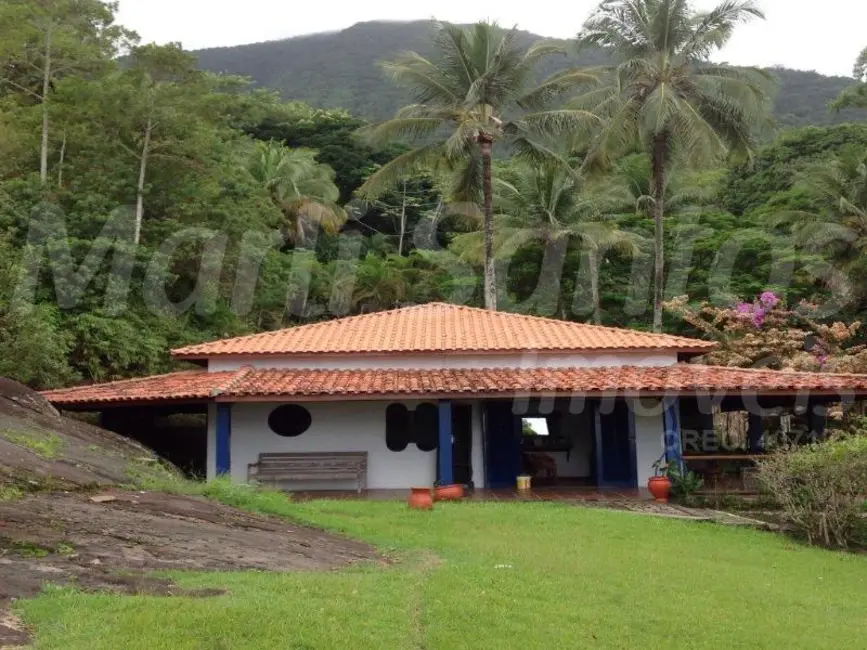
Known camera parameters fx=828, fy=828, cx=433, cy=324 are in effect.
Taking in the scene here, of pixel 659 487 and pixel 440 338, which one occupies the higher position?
pixel 440 338

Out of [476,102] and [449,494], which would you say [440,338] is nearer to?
[449,494]

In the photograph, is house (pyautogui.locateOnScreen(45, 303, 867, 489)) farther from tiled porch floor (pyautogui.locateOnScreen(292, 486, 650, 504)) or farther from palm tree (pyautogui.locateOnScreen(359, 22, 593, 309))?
palm tree (pyautogui.locateOnScreen(359, 22, 593, 309))

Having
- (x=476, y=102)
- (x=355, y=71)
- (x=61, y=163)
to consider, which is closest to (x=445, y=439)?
(x=476, y=102)

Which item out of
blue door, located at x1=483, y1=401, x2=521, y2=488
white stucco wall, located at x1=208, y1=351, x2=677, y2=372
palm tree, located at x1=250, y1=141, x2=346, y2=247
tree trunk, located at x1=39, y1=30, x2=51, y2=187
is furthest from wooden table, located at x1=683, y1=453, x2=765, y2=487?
palm tree, located at x1=250, y1=141, x2=346, y2=247

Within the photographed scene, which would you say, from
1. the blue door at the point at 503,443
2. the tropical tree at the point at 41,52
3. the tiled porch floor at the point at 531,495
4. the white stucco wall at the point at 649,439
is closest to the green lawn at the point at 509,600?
the tiled porch floor at the point at 531,495

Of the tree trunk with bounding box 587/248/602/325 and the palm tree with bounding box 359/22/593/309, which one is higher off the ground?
the palm tree with bounding box 359/22/593/309

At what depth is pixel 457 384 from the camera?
14656 millimetres

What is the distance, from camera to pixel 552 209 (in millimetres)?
28266

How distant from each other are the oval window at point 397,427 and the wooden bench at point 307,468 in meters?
0.72

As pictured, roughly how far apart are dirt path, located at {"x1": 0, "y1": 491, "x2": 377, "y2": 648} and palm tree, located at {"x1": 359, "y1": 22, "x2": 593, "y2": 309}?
1349cm

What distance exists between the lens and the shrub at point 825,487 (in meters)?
11.0

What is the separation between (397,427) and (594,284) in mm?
14729

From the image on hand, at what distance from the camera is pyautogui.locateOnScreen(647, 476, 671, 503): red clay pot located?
14.2 m

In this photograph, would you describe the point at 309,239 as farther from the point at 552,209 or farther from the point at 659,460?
the point at 659,460
